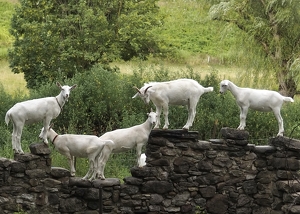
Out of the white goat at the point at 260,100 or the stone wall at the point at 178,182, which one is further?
the white goat at the point at 260,100

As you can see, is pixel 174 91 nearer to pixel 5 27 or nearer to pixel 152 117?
pixel 152 117

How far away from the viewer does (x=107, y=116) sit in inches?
1011

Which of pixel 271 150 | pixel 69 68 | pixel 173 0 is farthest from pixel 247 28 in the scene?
pixel 271 150

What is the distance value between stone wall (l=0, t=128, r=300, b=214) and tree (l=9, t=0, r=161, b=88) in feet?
46.2

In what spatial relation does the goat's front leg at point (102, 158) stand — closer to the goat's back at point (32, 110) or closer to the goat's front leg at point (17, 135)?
the goat's back at point (32, 110)

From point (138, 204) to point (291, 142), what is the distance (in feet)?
11.4

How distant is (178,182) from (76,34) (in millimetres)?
16228

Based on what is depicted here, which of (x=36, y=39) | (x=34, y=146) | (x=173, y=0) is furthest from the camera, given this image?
(x=173, y=0)

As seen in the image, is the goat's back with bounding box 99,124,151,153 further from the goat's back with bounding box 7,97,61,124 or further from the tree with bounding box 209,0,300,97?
the tree with bounding box 209,0,300,97

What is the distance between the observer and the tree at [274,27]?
30953 mm

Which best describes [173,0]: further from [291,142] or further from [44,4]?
[291,142]

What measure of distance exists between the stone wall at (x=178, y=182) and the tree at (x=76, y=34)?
46.2 feet

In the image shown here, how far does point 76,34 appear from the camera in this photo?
32.1 metres

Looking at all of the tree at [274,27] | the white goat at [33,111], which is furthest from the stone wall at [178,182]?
the tree at [274,27]
